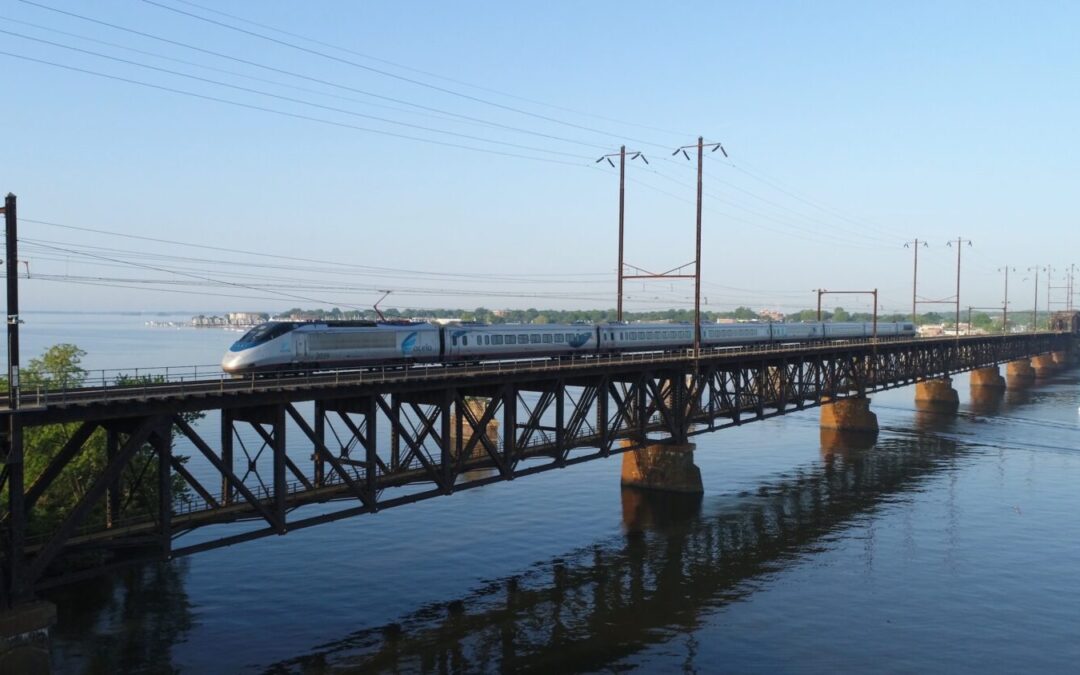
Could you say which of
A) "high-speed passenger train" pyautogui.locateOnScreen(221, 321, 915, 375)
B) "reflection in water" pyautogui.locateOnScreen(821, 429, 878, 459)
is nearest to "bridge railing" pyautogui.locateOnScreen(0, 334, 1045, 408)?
Result: "high-speed passenger train" pyautogui.locateOnScreen(221, 321, 915, 375)

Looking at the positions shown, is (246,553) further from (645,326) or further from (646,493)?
(645,326)

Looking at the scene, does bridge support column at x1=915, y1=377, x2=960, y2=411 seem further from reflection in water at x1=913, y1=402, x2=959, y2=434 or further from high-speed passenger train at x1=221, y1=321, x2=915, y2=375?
high-speed passenger train at x1=221, y1=321, x2=915, y2=375

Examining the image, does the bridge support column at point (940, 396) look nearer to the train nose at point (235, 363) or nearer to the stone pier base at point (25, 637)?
the train nose at point (235, 363)

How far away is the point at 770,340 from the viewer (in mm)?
96250

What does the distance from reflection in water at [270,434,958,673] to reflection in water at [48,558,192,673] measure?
268 inches

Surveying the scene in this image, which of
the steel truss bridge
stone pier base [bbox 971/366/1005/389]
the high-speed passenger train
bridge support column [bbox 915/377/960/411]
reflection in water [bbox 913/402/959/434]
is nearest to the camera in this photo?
the steel truss bridge

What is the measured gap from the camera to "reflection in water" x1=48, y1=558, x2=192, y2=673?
36125 millimetres

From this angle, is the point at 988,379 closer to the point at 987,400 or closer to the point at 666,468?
the point at 987,400

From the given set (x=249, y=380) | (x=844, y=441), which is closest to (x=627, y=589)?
(x=249, y=380)

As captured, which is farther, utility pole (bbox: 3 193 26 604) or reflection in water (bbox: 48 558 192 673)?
reflection in water (bbox: 48 558 192 673)

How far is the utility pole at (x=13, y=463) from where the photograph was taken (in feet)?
87.7

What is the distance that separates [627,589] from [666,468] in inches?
870

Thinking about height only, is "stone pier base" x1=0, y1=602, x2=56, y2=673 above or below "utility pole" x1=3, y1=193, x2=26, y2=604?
below

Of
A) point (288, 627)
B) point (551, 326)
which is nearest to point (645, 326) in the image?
point (551, 326)
